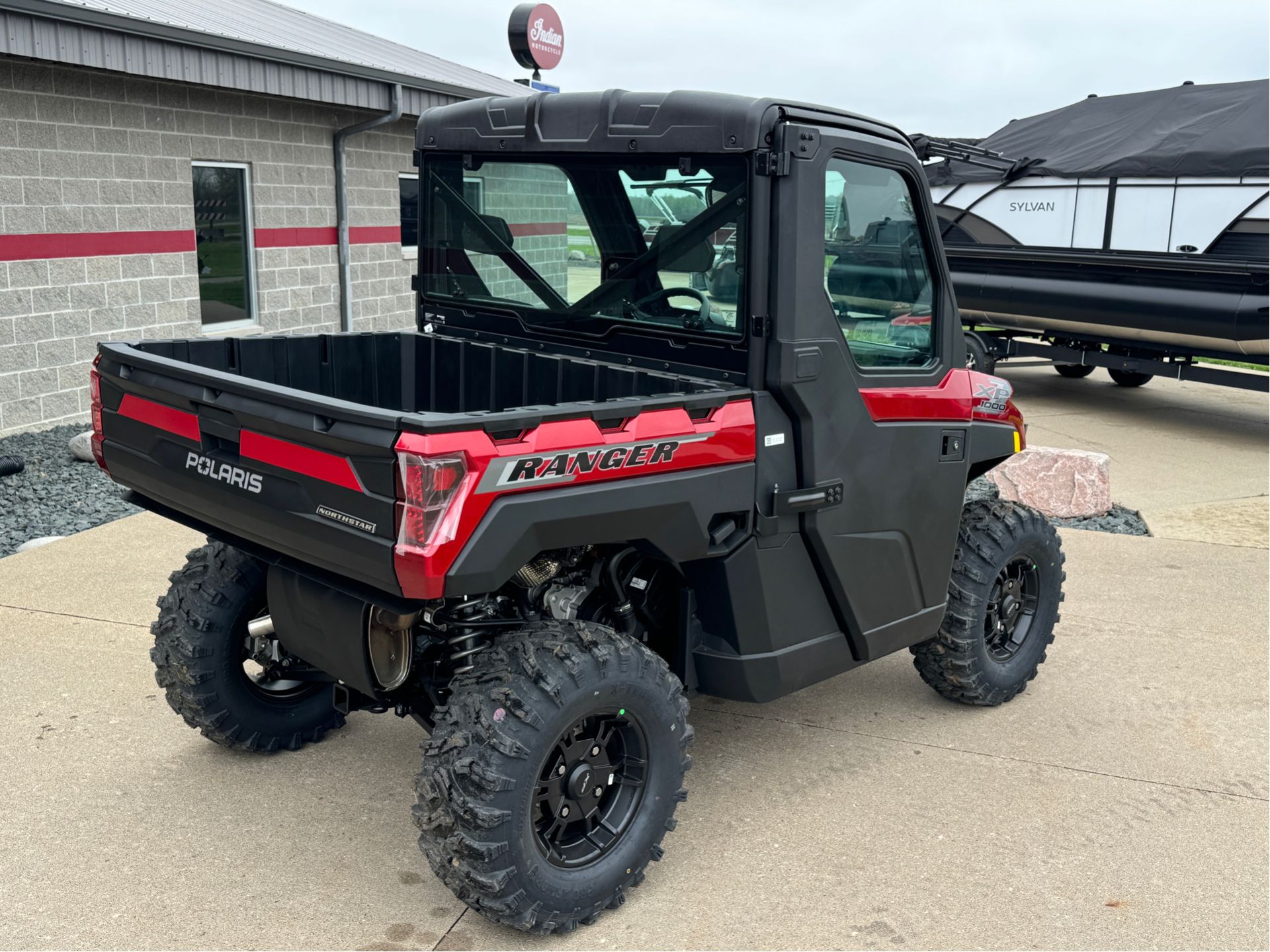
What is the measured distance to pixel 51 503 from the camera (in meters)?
7.05

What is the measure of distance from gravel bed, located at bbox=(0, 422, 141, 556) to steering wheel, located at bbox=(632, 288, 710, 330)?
172 inches

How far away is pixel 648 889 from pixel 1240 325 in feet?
27.5

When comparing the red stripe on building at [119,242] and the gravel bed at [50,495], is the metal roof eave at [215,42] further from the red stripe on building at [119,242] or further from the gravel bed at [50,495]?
the gravel bed at [50,495]

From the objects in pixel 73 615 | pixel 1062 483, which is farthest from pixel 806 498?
pixel 1062 483

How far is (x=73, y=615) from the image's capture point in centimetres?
526

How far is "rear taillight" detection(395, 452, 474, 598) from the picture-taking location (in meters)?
2.63

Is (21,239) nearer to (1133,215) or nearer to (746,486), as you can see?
(746,486)

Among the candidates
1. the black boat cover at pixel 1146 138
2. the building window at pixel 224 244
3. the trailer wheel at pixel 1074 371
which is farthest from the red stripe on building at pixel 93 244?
the trailer wheel at pixel 1074 371

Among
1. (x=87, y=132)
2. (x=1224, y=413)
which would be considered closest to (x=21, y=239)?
(x=87, y=132)

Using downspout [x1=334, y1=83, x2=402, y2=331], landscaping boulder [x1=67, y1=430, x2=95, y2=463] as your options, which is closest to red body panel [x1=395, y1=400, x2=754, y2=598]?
landscaping boulder [x1=67, y1=430, x2=95, y2=463]

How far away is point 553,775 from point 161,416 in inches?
59.5

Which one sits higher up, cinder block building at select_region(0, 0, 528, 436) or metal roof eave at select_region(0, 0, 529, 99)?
metal roof eave at select_region(0, 0, 529, 99)

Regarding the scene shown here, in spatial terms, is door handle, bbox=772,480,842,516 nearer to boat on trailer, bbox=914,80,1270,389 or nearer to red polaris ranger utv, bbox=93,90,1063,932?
red polaris ranger utv, bbox=93,90,1063,932

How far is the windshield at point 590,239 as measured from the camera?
347cm
